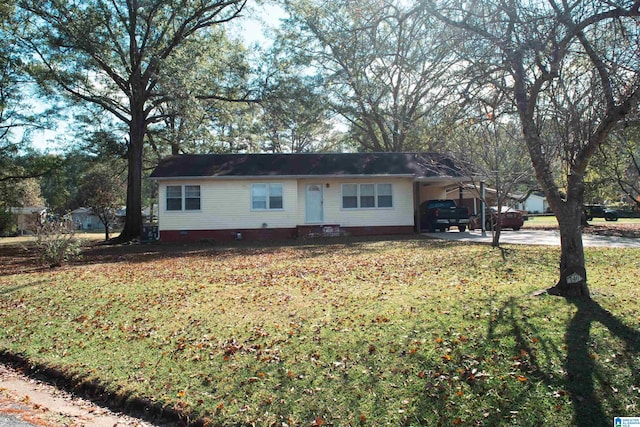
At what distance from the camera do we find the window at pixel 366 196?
20.7 metres

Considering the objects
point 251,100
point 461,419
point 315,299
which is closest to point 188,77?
point 251,100

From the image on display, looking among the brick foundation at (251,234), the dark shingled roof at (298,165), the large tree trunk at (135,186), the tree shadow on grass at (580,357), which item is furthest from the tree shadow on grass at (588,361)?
the large tree trunk at (135,186)

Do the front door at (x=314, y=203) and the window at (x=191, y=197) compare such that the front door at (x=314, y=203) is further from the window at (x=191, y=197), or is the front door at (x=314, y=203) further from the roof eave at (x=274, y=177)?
the window at (x=191, y=197)

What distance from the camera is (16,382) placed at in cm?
493

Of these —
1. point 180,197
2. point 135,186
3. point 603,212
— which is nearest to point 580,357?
point 180,197

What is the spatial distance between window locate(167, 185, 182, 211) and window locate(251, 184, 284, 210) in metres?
3.31

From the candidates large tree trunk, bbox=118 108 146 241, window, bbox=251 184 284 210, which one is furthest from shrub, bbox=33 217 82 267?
large tree trunk, bbox=118 108 146 241

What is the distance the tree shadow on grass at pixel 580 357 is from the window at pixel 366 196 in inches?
588

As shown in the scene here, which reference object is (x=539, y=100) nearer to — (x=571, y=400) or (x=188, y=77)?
(x=571, y=400)

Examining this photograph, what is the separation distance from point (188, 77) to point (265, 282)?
1305 cm

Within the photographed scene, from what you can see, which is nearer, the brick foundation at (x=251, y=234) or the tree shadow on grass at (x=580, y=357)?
the tree shadow on grass at (x=580, y=357)

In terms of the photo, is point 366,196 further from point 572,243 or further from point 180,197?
point 572,243

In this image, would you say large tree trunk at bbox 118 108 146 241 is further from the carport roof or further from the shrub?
the shrub

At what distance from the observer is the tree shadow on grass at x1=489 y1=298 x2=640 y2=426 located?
3734mm
